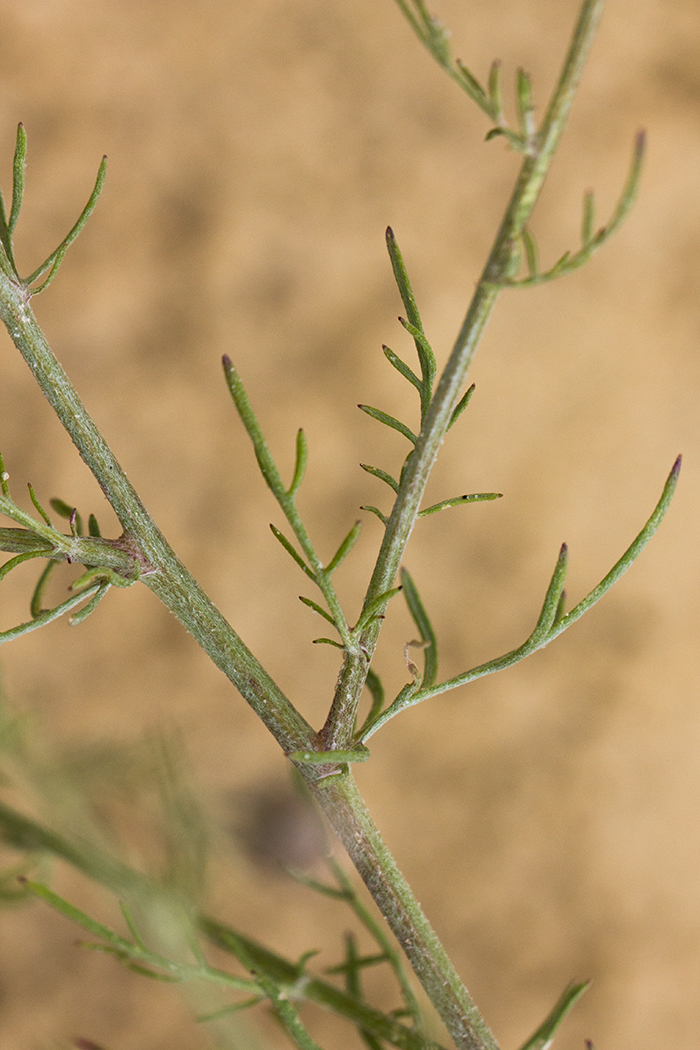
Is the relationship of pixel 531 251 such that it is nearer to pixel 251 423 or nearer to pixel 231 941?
pixel 251 423

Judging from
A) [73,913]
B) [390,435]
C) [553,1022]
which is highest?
[390,435]

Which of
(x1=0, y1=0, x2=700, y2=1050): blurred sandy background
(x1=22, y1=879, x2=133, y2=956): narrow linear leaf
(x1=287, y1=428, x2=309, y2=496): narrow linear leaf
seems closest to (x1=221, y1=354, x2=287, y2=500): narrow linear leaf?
(x1=287, y1=428, x2=309, y2=496): narrow linear leaf

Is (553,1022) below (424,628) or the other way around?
below

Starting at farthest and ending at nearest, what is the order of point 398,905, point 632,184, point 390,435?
point 390,435 < point 398,905 < point 632,184

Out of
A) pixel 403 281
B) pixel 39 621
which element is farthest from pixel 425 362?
pixel 39 621

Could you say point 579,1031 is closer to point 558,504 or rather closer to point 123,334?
point 558,504

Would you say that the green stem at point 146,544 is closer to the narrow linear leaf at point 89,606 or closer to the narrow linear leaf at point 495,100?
the narrow linear leaf at point 89,606

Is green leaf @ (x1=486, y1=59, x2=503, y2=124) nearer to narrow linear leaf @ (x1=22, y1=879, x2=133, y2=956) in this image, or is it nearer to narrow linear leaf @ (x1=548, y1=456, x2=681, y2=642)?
narrow linear leaf @ (x1=548, y1=456, x2=681, y2=642)
